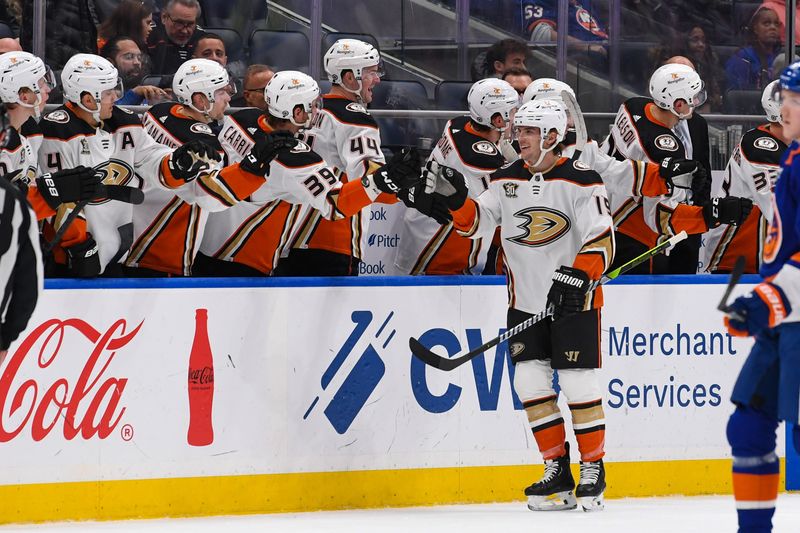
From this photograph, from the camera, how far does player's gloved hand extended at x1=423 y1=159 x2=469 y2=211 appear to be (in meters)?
4.84

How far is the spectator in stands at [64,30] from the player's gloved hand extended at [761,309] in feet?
11.0

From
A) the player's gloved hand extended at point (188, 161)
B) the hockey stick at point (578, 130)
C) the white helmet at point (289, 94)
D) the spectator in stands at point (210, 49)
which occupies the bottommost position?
the player's gloved hand extended at point (188, 161)

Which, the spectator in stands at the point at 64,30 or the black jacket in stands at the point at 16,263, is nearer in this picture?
the black jacket in stands at the point at 16,263

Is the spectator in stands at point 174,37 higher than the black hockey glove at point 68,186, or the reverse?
the spectator in stands at point 174,37

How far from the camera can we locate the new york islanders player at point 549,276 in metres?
4.84

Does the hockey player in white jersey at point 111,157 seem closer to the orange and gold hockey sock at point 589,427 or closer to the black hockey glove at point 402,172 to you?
the black hockey glove at point 402,172

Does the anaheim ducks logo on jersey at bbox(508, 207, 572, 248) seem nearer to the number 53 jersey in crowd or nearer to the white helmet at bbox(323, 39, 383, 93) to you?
the number 53 jersey in crowd

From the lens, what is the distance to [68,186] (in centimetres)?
452

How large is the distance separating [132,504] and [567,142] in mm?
2149

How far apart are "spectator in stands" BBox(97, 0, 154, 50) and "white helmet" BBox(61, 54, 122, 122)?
3.30 feet

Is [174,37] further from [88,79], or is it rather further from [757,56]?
[757,56]

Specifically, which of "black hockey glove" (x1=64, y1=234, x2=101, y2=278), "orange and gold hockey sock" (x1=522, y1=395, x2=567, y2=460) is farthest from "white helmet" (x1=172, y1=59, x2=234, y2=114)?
"orange and gold hockey sock" (x1=522, y1=395, x2=567, y2=460)

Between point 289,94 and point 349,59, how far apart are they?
0.49 metres

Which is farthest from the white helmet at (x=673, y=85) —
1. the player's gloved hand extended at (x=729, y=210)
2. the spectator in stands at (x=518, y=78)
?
the spectator in stands at (x=518, y=78)
